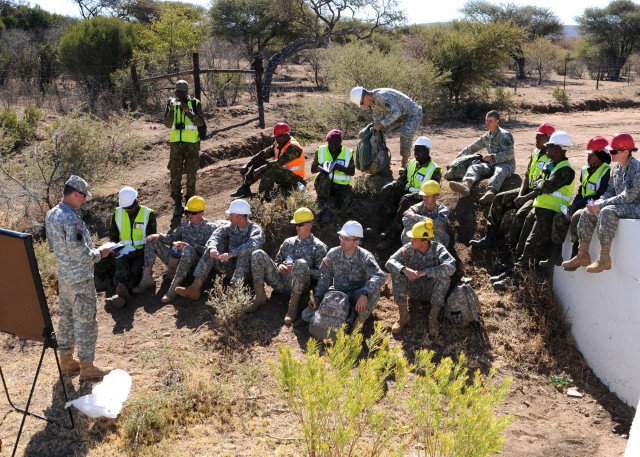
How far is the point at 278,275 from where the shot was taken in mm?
7391

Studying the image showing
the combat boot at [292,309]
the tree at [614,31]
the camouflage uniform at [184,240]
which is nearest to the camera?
the combat boot at [292,309]

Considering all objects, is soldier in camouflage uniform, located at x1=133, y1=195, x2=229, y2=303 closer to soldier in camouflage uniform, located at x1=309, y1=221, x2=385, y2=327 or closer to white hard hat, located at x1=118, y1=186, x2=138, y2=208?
white hard hat, located at x1=118, y1=186, x2=138, y2=208

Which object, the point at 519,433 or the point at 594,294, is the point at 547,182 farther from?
the point at 519,433

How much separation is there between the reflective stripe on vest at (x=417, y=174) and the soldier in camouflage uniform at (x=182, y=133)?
3.18 metres

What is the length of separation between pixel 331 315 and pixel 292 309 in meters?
0.69

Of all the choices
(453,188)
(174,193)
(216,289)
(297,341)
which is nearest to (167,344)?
(216,289)

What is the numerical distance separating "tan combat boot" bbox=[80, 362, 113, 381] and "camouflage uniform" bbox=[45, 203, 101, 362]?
0.22 feet

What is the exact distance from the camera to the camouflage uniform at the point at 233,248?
7.30m

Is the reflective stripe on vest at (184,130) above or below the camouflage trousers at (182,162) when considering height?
above

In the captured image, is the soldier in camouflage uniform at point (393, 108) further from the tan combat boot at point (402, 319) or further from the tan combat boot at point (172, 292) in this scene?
the tan combat boot at point (172, 292)

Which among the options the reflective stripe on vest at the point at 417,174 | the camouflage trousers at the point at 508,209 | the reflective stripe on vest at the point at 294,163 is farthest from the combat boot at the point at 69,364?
the camouflage trousers at the point at 508,209

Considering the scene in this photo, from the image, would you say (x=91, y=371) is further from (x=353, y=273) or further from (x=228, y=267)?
(x=353, y=273)

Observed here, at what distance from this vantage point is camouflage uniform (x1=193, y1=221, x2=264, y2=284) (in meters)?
7.30

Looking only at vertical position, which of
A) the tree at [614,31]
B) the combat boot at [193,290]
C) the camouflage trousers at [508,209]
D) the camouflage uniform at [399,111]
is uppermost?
the tree at [614,31]
